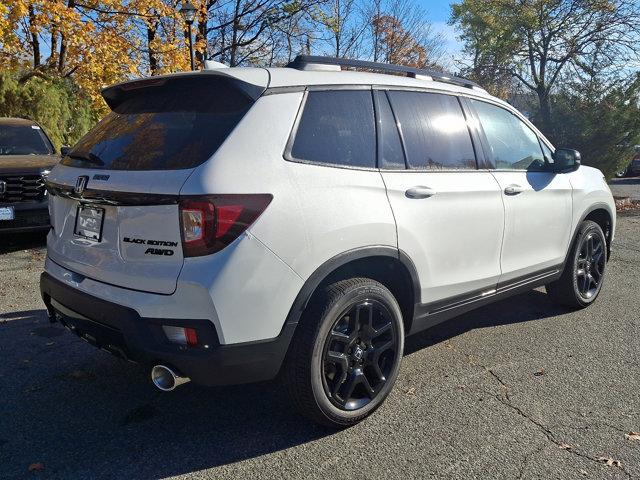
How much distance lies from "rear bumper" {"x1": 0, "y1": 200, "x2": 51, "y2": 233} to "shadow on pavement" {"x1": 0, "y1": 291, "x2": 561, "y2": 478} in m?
3.11

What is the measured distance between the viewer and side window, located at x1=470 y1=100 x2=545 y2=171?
3956 millimetres

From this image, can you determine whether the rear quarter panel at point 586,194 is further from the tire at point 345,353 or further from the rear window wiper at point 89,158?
the rear window wiper at point 89,158

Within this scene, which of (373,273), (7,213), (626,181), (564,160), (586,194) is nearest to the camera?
(373,273)

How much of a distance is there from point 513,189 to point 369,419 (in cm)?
195

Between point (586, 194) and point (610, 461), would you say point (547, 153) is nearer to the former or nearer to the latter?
point (586, 194)

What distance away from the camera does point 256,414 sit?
10.2ft

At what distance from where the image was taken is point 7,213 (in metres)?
6.55

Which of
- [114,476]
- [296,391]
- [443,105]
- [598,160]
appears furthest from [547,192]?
[598,160]

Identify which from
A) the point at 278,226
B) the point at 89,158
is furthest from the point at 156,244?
the point at 89,158

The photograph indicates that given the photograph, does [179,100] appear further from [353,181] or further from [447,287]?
[447,287]

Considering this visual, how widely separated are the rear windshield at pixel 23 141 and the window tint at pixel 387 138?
659 cm

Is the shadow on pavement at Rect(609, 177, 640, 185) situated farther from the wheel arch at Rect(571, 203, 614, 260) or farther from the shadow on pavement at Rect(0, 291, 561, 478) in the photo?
the shadow on pavement at Rect(0, 291, 561, 478)

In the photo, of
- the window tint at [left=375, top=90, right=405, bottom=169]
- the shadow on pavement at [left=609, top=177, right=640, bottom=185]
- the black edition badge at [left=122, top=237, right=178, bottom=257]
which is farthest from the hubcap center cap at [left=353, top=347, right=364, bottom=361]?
the shadow on pavement at [left=609, top=177, right=640, bottom=185]

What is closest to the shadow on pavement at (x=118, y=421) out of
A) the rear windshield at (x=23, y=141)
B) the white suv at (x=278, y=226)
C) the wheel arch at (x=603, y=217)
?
the white suv at (x=278, y=226)
